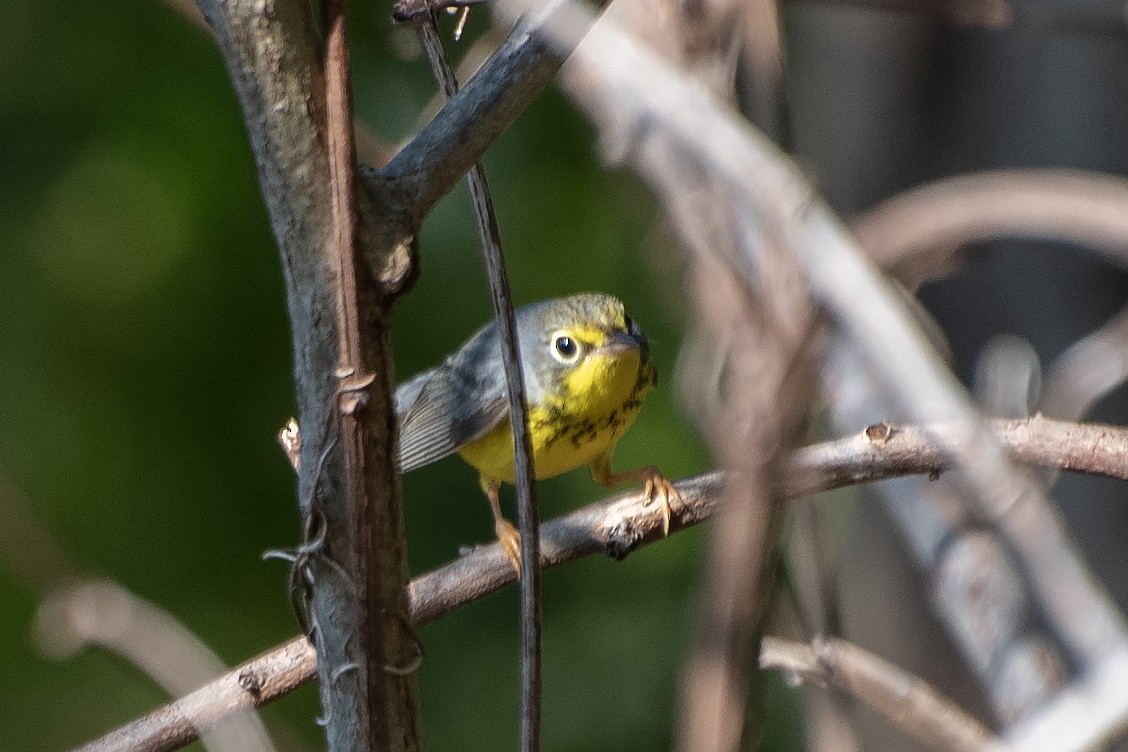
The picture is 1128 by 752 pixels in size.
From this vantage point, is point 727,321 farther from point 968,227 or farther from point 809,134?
point 809,134

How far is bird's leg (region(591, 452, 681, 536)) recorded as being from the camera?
2.11 m

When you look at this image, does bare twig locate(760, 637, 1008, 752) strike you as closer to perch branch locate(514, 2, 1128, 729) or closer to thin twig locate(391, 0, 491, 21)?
perch branch locate(514, 2, 1128, 729)

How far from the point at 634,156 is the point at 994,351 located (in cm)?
121

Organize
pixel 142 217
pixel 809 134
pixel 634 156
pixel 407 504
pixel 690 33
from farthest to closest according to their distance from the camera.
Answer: pixel 407 504
pixel 142 217
pixel 809 134
pixel 634 156
pixel 690 33

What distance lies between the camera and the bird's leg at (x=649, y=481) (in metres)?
2.11

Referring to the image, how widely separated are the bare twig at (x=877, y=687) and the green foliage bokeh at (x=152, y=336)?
8.38 ft

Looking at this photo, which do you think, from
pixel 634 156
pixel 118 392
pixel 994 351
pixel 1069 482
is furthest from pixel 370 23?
pixel 1069 482

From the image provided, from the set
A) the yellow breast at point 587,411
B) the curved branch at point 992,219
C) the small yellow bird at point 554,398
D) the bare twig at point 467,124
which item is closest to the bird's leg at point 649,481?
the small yellow bird at point 554,398

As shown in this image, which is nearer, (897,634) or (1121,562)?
(1121,562)

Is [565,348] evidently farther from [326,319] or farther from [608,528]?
[326,319]

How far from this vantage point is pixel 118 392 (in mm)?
4660

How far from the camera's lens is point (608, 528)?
2.06m

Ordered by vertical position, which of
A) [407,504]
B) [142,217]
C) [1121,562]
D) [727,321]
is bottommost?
[727,321]

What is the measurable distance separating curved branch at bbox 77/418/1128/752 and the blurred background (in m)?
1.89
